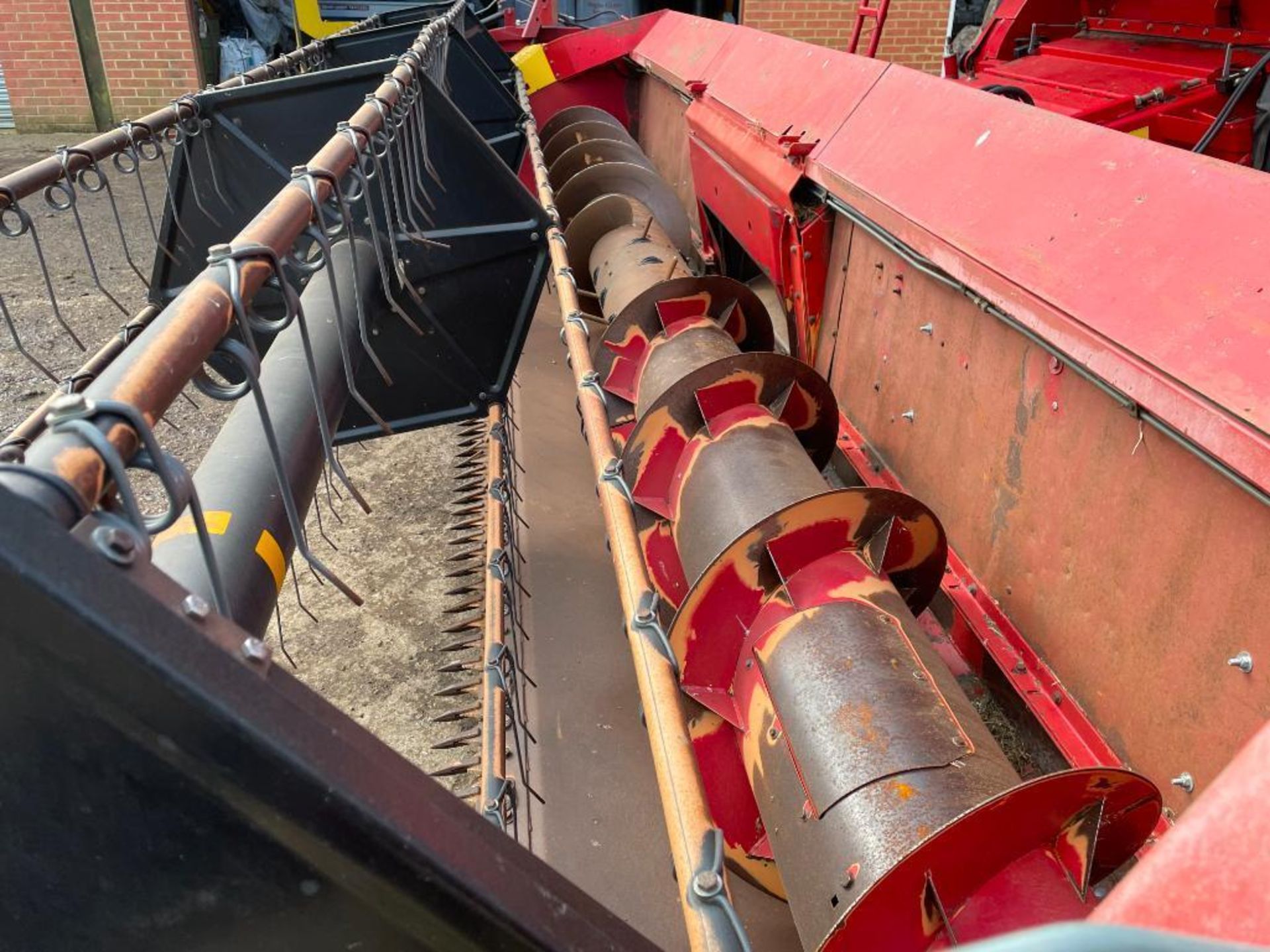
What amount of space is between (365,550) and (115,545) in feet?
8.28

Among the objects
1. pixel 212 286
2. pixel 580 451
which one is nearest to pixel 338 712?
pixel 212 286

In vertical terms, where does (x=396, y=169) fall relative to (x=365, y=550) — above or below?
above

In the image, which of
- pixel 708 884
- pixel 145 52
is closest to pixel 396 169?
pixel 708 884

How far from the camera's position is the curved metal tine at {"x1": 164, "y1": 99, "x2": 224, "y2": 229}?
221cm

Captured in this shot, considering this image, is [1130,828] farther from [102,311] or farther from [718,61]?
[102,311]

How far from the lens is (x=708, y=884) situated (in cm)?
97

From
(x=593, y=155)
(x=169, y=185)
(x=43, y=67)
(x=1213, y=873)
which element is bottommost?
(x=43, y=67)

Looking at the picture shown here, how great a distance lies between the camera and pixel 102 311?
15.9 feet

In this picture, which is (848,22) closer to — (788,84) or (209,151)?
(788,84)

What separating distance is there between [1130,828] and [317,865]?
93cm

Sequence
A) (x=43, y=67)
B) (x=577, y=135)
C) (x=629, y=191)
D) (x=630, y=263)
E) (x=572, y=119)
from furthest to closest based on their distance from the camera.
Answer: (x=43, y=67) → (x=572, y=119) → (x=577, y=135) → (x=629, y=191) → (x=630, y=263)

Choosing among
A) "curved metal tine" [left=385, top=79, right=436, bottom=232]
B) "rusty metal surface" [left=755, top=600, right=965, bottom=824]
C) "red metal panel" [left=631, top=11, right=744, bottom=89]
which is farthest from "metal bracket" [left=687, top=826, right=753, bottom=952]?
"red metal panel" [left=631, top=11, right=744, bottom=89]

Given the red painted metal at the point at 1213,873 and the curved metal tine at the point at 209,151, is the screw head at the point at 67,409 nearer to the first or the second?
the red painted metal at the point at 1213,873

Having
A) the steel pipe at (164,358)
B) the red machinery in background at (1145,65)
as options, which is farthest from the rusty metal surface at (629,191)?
the steel pipe at (164,358)
